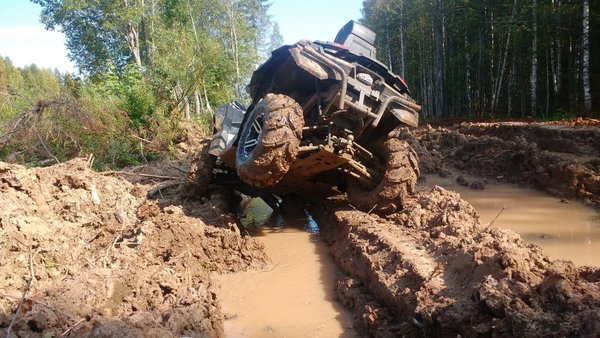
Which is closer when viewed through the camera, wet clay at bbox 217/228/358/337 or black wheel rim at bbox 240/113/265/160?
wet clay at bbox 217/228/358/337

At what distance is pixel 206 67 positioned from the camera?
1550 cm

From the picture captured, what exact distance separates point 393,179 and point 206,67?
11229 mm

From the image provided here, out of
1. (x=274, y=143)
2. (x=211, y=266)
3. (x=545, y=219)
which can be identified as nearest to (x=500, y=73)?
(x=545, y=219)

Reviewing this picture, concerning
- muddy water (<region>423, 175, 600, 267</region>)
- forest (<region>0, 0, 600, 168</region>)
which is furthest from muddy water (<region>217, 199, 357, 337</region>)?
forest (<region>0, 0, 600, 168</region>)

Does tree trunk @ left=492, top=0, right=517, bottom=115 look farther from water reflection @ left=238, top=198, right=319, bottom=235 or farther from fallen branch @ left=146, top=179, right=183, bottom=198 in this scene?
fallen branch @ left=146, top=179, right=183, bottom=198

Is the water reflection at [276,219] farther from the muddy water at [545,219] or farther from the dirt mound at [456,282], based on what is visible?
the muddy water at [545,219]

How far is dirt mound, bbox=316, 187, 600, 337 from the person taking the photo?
269cm

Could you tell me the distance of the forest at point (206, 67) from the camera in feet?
33.4

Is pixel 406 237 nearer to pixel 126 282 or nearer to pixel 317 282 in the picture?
pixel 317 282

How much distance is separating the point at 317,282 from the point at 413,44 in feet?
107

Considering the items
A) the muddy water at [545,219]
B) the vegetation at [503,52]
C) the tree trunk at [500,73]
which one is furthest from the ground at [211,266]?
the tree trunk at [500,73]

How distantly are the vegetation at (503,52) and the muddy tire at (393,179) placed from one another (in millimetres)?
12945

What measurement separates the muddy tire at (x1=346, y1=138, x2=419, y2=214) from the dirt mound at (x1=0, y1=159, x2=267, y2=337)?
1684mm

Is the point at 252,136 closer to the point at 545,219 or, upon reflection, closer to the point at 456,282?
the point at 456,282
